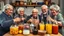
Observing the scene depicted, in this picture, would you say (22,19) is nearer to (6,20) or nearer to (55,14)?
(6,20)

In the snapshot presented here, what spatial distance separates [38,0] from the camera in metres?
5.64

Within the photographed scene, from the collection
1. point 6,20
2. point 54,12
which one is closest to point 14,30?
point 6,20

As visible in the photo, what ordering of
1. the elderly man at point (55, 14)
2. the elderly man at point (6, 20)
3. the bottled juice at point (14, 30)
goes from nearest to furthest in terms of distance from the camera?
1. the bottled juice at point (14, 30)
2. the elderly man at point (6, 20)
3. the elderly man at point (55, 14)

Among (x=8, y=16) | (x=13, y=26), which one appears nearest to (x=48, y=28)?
(x=13, y=26)

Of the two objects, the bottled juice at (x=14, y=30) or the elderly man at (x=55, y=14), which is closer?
the bottled juice at (x=14, y=30)

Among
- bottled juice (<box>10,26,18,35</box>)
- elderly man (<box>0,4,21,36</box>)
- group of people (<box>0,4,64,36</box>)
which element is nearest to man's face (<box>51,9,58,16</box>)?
group of people (<box>0,4,64,36</box>)

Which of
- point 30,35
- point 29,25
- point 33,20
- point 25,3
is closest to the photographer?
point 30,35

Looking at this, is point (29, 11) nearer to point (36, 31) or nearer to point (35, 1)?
point (35, 1)

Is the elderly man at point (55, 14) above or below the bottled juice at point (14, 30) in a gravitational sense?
above

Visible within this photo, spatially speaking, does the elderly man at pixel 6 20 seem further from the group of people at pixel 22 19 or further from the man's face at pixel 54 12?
the man's face at pixel 54 12

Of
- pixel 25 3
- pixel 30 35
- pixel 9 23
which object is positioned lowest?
pixel 30 35

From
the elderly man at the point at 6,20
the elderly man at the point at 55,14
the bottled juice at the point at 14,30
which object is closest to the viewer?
the bottled juice at the point at 14,30

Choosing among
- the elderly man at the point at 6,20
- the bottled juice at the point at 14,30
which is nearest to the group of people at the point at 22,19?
the elderly man at the point at 6,20

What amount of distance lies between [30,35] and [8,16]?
73 centimetres
